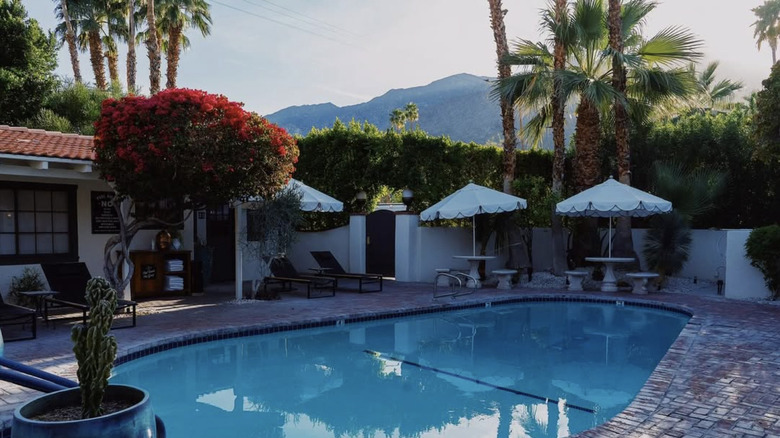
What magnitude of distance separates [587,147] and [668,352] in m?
9.51

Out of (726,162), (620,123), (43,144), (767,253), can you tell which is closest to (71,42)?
(43,144)

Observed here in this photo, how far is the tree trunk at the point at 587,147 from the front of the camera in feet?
52.3

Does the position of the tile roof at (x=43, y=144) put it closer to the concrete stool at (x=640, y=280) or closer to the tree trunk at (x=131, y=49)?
the concrete stool at (x=640, y=280)

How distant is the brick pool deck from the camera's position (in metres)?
5.02

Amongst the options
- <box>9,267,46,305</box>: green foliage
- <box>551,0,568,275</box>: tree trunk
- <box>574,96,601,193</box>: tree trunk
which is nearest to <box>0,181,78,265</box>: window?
<box>9,267,46,305</box>: green foliage

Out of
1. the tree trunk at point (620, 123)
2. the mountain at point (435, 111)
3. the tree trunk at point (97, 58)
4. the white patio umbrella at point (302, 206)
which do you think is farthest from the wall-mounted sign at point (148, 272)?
the mountain at point (435, 111)

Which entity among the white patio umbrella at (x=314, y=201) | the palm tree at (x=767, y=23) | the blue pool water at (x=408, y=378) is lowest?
the blue pool water at (x=408, y=378)

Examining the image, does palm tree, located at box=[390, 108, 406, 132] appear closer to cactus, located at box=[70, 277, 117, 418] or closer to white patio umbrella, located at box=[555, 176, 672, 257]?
white patio umbrella, located at box=[555, 176, 672, 257]

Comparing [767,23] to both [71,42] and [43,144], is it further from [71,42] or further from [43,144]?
[43,144]

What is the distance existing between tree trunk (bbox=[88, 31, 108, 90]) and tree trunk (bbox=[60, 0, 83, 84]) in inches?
26.2

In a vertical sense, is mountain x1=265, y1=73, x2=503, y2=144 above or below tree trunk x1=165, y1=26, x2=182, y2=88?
above

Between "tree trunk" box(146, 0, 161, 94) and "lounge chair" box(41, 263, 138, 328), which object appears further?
"tree trunk" box(146, 0, 161, 94)

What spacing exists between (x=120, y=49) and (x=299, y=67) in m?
11.9

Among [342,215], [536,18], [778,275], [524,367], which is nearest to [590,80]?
[536,18]
